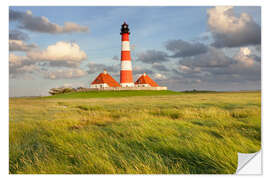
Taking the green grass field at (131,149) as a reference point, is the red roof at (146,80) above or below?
above

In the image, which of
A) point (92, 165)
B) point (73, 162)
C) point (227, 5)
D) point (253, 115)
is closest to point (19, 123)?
point (73, 162)

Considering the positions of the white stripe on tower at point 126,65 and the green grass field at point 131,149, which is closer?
the green grass field at point 131,149

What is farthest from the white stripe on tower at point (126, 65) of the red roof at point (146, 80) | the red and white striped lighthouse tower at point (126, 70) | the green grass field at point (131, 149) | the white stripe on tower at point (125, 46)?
the green grass field at point (131, 149)

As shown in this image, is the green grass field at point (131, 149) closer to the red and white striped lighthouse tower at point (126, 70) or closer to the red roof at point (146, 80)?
the red roof at point (146, 80)

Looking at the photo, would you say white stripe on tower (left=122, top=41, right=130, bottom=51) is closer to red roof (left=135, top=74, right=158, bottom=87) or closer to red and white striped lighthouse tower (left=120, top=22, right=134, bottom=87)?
red and white striped lighthouse tower (left=120, top=22, right=134, bottom=87)

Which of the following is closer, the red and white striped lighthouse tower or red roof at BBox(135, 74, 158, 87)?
red roof at BBox(135, 74, 158, 87)

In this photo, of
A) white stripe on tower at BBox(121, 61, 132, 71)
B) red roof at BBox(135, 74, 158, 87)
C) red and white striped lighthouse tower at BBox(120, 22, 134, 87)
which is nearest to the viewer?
red roof at BBox(135, 74, 158, 87)

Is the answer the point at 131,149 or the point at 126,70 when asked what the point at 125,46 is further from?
the point at 131,149

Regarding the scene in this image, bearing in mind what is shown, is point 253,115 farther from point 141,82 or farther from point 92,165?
point 141,82

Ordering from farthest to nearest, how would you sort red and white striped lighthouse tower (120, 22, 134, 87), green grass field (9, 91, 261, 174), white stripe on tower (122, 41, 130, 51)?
red and white striped lighthouse tower (120, 22, 134, 87) < white stripe on tower (122, 41, 130, 51) < green grass field (9, 91, 261, 174)

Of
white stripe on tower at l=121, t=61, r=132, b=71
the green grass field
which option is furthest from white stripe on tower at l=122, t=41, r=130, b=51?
the green grass field

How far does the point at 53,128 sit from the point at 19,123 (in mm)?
1009

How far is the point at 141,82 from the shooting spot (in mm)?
24109

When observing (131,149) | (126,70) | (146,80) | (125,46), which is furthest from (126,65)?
(131,149)
